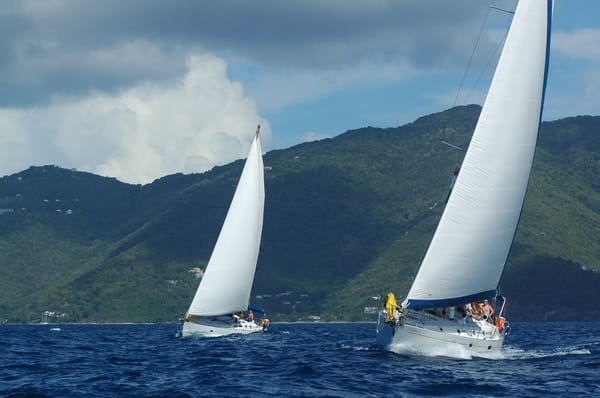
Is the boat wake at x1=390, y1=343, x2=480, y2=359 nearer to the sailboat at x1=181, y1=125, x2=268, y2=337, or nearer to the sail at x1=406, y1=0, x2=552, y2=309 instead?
the sail at x1=406, y1=0, x2=552, y2=309

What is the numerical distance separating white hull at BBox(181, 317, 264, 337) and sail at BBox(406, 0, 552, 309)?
3197 centimetres

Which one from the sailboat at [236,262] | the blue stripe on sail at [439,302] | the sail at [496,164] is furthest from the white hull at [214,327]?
the sail at [496,164]

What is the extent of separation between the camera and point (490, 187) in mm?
44594

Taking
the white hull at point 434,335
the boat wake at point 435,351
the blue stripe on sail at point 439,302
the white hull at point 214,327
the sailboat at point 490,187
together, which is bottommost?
the boat wake at point 435,351

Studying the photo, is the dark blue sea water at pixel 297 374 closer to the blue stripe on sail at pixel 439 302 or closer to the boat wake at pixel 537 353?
the boat wake at pixel 537 353

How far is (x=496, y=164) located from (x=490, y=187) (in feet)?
3.39

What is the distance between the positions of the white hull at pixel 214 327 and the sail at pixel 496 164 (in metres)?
32.0

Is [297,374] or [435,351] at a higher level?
[435,351]

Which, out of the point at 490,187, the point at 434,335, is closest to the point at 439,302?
the point at 434,335

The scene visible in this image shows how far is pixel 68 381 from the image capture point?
37562 mm

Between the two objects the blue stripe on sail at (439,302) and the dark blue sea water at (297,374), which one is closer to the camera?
the dark blue sea water at (297,374)

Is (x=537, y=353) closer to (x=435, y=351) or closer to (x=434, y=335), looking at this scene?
(x=435, y=351)

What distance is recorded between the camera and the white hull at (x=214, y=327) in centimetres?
7500

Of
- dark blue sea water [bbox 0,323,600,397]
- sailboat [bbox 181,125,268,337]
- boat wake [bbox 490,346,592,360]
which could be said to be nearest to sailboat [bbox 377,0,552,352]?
dark blue sea water [bbox 0,323,600,397]
